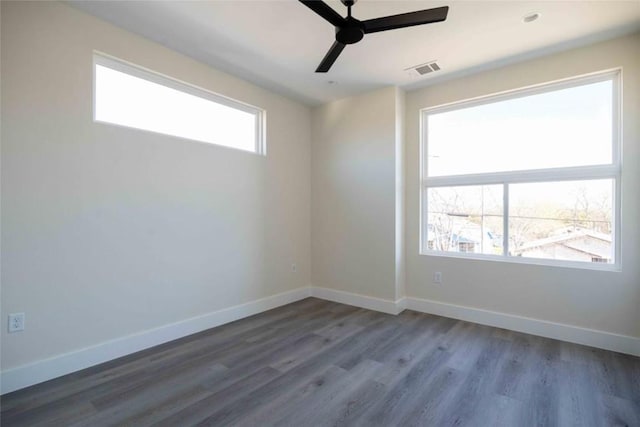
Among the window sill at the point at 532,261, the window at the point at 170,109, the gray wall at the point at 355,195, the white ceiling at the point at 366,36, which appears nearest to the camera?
the white ceiling at the point at 366,36

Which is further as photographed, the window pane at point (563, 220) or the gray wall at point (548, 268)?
the window pane at point (563, 220)

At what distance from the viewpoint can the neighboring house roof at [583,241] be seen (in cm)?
274

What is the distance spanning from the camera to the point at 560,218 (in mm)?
2920

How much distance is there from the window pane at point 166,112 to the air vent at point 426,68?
1.97m

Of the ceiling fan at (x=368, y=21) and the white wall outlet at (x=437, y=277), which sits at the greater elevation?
the ceiling fan at (x=368, y=21)

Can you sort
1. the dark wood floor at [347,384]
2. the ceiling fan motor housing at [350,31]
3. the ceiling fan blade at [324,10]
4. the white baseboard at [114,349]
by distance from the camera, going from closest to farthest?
1. the ceiling fan blade at [324,10]
2. the dark wood floor at [347,384]
3. the ceiling fan motor housing at [350,31]
4. the white baseboard at [114,349]

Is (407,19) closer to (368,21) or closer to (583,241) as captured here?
(368,21)

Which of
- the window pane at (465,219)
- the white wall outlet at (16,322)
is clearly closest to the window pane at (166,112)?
the white wall outlet at (16,322)

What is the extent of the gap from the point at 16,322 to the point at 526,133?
461 cm

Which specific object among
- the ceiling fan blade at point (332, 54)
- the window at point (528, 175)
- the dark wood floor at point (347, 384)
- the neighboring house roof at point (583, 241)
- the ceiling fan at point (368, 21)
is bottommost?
the dark wood floor at point (347, 384)

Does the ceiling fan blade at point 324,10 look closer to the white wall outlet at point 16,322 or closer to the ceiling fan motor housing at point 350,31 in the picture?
the ceiling fan motor housing at point 350,31

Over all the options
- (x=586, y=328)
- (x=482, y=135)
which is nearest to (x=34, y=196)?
(x=482, y=135)

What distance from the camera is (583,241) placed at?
283cm

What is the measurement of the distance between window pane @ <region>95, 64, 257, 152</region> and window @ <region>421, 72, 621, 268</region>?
231 cm
